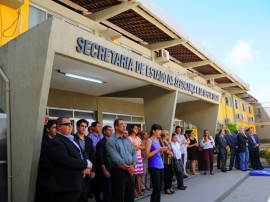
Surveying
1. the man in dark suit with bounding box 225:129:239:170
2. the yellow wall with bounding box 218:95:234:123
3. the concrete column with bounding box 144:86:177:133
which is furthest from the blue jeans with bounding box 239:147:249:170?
the yellow wall with bounding box 218:95:234:123

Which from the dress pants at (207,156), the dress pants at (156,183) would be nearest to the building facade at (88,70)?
the dress pants at (207,156)

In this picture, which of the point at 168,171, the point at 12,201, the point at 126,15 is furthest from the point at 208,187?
the point at 126,15

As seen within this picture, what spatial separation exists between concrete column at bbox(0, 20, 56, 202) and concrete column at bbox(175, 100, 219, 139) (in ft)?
32.9

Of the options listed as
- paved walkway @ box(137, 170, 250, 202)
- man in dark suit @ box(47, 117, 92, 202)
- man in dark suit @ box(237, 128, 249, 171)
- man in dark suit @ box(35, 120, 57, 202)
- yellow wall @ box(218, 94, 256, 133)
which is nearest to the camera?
man in dark suit @ box(47, 117, 92, 202)

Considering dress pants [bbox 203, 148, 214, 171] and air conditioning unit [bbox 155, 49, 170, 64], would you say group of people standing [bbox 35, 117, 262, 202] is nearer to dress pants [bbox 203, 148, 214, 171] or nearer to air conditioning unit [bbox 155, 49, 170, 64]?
dress pants [bbox 203, 148, 214, 171]

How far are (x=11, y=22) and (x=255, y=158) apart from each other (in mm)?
10313

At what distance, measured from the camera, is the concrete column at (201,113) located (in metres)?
14.2

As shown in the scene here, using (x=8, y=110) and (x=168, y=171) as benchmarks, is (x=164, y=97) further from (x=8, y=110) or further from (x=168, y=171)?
(x=8, y=110)

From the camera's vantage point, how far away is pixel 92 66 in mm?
6719

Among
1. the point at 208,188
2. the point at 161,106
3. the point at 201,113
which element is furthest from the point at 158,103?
the point at 201,113

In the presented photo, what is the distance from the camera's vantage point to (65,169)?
386cm

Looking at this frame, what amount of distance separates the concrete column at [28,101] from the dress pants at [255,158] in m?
9.57

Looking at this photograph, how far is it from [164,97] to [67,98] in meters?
3.32

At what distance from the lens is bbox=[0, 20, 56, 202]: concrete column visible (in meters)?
5.00
